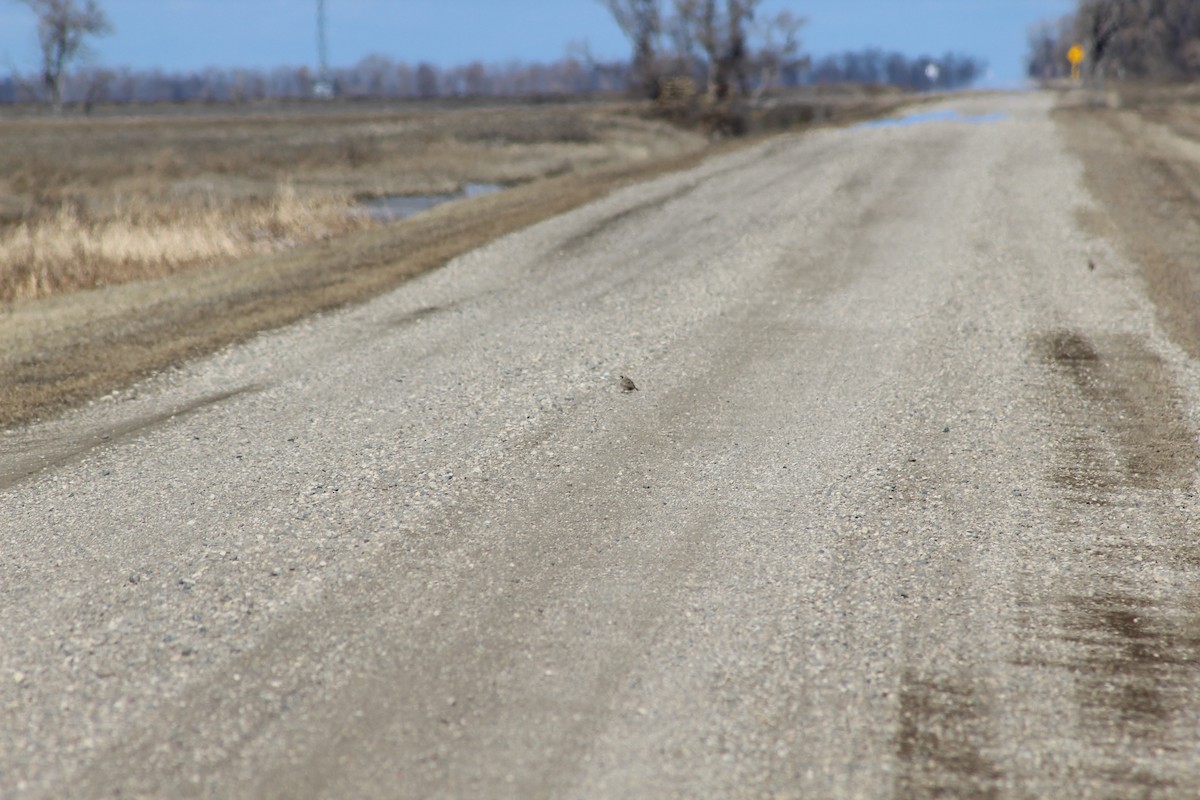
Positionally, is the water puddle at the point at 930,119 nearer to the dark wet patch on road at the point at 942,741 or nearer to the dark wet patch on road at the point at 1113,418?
the dark wet patch on road at the point at 1113,418

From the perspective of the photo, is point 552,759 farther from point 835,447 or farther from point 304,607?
point 835,447

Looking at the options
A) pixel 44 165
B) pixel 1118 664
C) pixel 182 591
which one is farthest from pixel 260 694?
pixel 44 165

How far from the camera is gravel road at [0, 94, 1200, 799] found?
12.2 ft

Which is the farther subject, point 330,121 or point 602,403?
point 330,121

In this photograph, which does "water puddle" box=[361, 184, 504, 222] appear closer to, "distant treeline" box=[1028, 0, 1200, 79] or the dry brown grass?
the dry brown grass

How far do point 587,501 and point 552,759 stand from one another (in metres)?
2.41

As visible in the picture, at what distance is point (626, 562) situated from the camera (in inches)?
205

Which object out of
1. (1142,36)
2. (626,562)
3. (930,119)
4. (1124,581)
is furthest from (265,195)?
(1142,36)

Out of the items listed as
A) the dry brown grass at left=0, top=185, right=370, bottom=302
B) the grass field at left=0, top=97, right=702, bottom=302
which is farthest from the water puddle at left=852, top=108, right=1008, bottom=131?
the dry brown grass at left=0, top=185, right=370, bottom=302

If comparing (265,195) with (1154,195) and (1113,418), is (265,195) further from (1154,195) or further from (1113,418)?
(1113,418)

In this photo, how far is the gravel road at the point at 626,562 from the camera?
371cm

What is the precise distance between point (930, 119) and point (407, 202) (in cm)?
1681

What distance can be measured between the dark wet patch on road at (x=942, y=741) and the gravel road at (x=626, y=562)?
14mm

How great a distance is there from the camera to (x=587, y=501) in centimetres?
596
